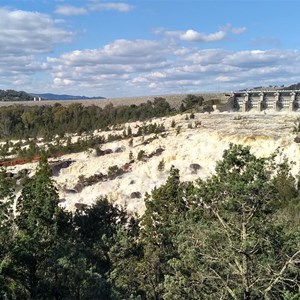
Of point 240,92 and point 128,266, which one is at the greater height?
point 240,92

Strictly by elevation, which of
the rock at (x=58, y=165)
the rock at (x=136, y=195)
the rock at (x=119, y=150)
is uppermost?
the rock at (x=119, y=150)

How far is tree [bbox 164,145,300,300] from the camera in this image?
12148 mm

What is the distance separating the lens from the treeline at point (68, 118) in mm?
80188

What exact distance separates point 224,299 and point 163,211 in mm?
9825

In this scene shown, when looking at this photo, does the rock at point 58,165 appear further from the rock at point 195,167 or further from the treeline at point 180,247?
the treeline at point 180,247

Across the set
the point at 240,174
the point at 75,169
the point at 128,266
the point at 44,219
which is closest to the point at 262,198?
the point at 240,174

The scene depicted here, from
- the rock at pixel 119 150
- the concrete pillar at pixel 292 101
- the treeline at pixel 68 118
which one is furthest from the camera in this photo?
the treeline at pixel 68 118

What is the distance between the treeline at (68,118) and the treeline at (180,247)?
170 ft

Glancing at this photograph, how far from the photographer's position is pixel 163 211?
21812mm

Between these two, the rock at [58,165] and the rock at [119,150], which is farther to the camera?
the rock at [119,150]

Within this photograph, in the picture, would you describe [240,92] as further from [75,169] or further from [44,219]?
[44,219]

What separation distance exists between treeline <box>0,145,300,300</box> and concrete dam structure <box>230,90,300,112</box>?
181ft

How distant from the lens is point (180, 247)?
43.0ft

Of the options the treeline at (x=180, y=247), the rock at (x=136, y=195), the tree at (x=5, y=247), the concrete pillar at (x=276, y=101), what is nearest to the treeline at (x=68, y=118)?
the concrete pillar at (x=276, y=101)
